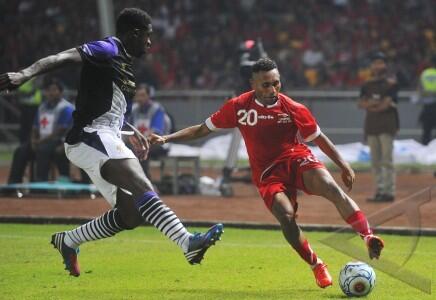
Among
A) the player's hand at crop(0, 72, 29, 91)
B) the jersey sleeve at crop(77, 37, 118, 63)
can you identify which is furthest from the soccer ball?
the player's hand at crop(0, 72, 29, 91)

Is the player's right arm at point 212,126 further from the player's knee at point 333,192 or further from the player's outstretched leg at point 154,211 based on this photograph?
the player's knee at point 333,192

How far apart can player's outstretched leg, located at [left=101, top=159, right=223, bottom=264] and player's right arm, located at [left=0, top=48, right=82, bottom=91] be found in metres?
0.94

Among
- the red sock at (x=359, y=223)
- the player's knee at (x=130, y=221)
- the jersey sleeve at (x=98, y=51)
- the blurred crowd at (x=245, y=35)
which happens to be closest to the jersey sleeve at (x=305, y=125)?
the red sock at (x=359, y=223)

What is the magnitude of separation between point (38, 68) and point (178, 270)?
3002 mm

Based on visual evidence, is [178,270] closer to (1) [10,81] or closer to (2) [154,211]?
(2) [154,211]

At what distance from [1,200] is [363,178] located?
25.8 feet

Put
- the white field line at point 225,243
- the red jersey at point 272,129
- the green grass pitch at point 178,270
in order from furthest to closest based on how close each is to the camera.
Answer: the white field line at point 225,243 < the red jersey at point 272,129 < the green grass pitch at point 178,270

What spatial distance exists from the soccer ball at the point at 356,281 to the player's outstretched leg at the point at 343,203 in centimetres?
16

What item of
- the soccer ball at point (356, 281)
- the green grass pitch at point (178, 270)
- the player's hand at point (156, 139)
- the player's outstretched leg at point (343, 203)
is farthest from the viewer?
the player's hand at point (156, 139)

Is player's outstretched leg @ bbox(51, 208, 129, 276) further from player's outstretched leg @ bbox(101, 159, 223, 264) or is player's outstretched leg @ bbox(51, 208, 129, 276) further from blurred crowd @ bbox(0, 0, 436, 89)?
blurred crowd @ bbox(0, 0, 436, 89)

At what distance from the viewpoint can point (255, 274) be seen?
1027 centimetres

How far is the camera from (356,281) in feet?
28.7

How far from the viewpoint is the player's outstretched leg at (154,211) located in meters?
8.54

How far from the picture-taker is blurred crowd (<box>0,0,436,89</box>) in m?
29.8
